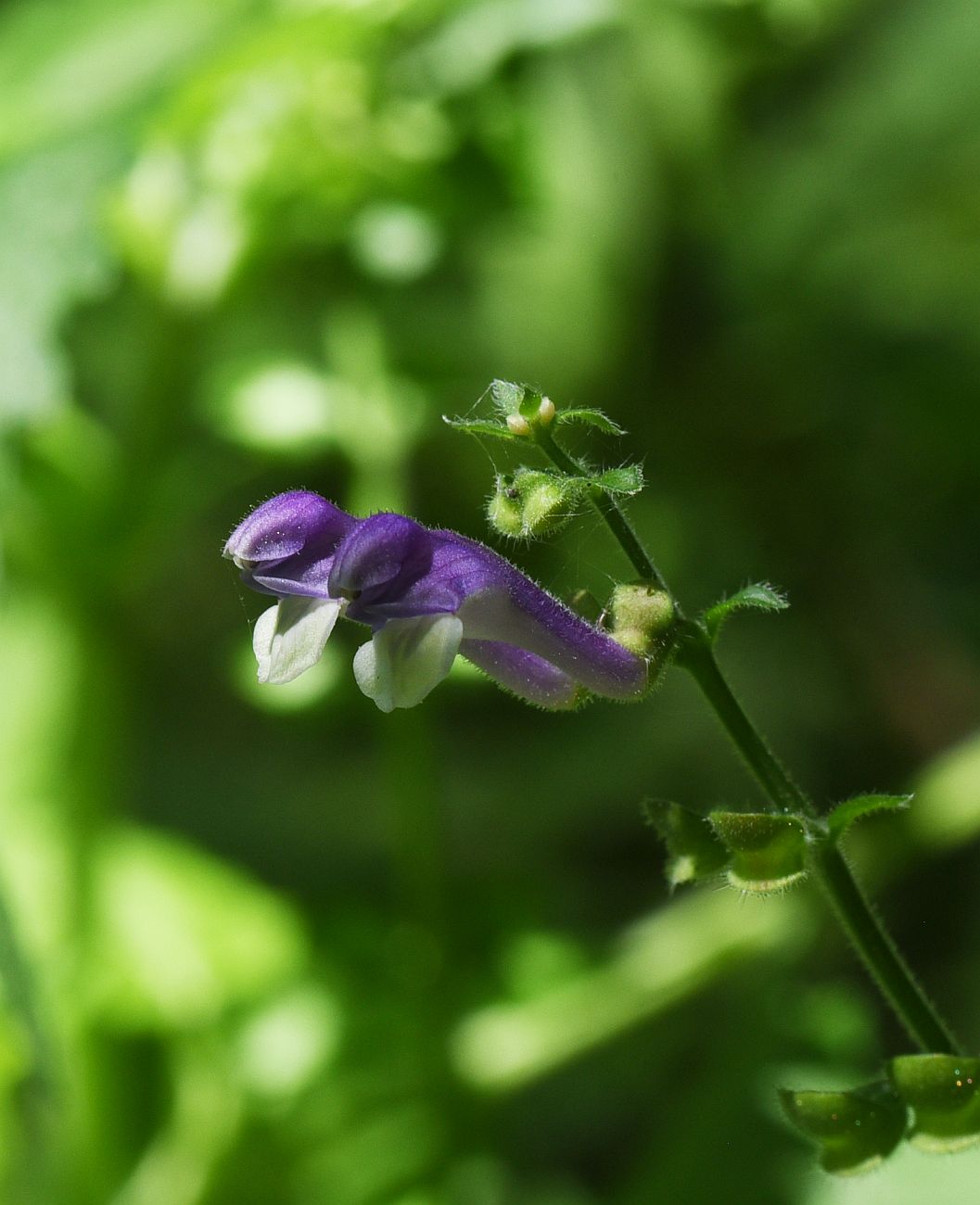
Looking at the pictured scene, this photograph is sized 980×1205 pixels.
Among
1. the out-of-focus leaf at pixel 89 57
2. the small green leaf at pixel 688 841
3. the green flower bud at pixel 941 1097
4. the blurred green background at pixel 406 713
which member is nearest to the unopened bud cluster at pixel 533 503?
the small green leaf at pixel 688 841

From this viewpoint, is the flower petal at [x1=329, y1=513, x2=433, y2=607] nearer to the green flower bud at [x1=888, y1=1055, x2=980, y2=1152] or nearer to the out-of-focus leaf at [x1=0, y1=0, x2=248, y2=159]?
the green flower bud at [x1=888, y1=1055, x2=980, y2=1152]

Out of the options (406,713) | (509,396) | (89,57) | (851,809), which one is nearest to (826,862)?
(851,809)

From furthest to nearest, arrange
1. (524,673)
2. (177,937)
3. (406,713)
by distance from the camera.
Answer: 1. (177,937)
2. (406,713)
3. (524,673)

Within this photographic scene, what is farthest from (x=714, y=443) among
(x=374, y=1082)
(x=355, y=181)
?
(x=374, y=1082)

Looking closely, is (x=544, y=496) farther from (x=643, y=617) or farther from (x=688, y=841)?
(x=688, y=841)

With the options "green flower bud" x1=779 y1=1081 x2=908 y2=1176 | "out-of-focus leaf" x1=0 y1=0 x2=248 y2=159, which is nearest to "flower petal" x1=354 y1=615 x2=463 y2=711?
"green flower bud" x1=779 y1=1081 x2=908 y2=1176

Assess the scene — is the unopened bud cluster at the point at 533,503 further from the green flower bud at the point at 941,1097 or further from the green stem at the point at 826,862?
the green flower bud at the point at 941,1097
